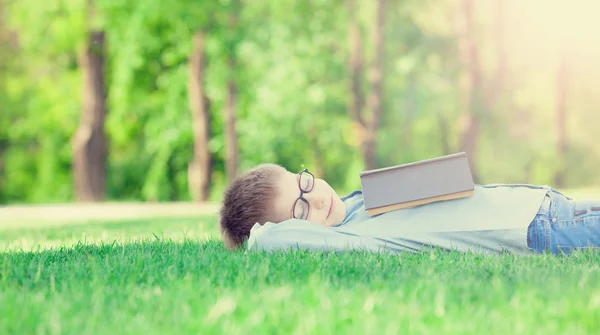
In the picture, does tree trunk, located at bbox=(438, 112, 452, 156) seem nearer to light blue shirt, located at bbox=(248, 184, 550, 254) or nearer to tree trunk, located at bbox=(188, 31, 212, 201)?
tree trunk, located at bbox=(188, 31, 212, 201)

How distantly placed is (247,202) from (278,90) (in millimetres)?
22256

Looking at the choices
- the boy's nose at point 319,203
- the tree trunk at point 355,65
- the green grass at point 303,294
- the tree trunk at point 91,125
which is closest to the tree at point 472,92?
the tree trunk at point 355,65

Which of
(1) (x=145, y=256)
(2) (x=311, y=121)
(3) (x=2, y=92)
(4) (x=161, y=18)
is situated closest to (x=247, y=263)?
(1) (x=145, y=256)

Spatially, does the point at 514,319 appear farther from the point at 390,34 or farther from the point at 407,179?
the point at 390,34

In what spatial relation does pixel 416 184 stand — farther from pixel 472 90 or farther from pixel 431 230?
pixel 472 90

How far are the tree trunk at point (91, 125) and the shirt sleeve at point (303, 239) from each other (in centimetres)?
1583

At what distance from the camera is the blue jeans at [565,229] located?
13.5 ft

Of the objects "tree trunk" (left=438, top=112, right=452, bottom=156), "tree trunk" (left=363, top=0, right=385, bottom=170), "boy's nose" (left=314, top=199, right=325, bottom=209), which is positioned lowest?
"tree trunk" (left=438, top=112, right=452, bottom=156)

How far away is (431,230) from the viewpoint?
13.6 feet

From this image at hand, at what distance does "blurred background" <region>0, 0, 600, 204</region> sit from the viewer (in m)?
19.8

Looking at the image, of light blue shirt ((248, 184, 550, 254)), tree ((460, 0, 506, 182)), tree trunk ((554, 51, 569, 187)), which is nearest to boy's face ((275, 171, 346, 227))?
light blue shirt ((248, 184, 550, 254))

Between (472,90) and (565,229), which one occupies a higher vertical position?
(472,90)

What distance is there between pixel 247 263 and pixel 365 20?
2155 centimetres

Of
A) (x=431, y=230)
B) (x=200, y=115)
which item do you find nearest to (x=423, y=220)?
(x=431, y=230)
